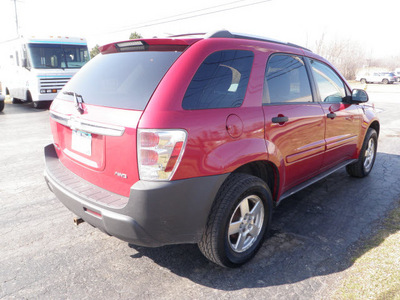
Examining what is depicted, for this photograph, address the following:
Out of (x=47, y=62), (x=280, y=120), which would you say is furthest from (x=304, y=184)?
(x=47, y=62)

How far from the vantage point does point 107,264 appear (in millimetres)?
2652

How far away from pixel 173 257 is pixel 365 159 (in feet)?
11.8

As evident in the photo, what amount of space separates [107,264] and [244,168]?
144 cm

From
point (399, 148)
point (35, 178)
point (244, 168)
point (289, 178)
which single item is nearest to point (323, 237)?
point (289, 178)

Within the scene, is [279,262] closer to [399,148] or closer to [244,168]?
[244,168]

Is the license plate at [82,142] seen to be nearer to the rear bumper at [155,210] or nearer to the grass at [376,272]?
the rear bumper at [155,210]

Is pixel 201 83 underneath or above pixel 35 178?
above

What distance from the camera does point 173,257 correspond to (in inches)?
109

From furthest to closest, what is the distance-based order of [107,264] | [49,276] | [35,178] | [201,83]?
[35,178] < [107,264] < [49,276] < [201,83]

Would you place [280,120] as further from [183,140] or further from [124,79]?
[124,79]

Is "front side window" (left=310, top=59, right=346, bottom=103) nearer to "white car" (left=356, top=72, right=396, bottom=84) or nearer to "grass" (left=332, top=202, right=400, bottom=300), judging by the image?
"grass" (left=332, top=202, right=400, bottom=300)

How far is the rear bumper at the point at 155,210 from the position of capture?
2.05 meters

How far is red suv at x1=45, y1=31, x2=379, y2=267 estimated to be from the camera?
2.07 metres

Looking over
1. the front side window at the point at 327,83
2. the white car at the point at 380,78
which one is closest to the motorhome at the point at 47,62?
the front side window at the point at 327,83
